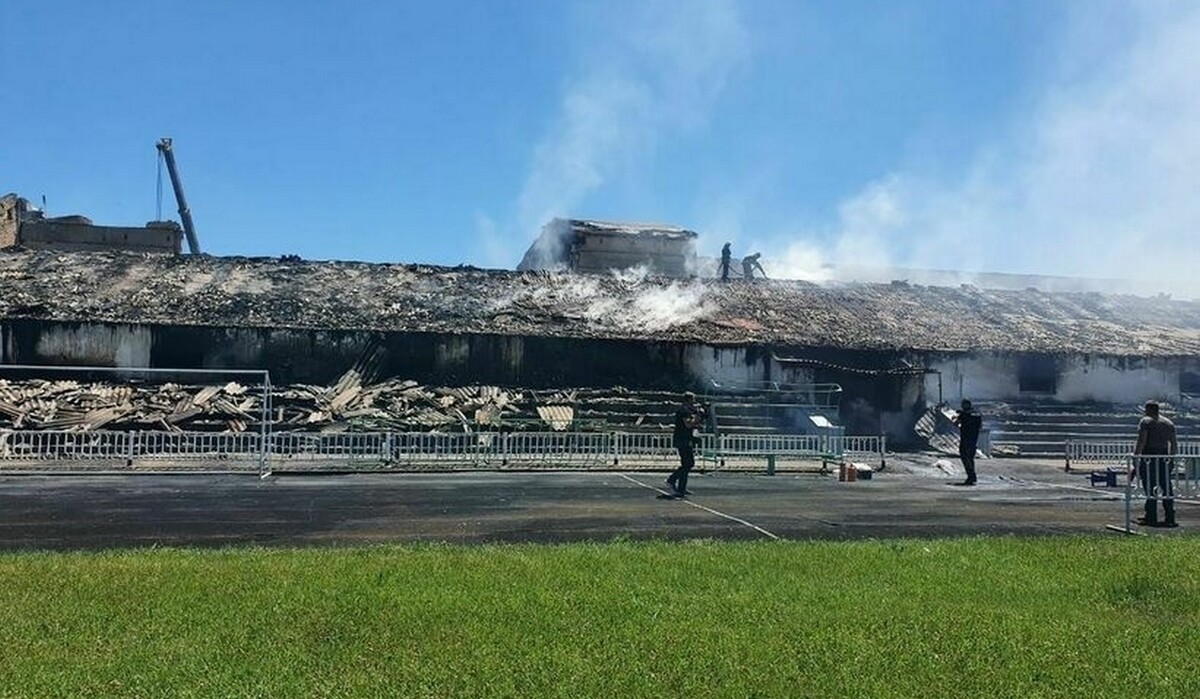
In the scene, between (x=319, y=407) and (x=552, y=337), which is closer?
(x=319, y=407)

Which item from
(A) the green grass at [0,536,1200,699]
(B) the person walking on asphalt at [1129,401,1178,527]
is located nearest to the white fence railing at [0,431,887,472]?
(B) the person walking on asphalt at [1129,401,1178,527]

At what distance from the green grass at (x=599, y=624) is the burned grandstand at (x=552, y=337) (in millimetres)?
23393

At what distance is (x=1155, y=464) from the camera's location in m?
11.8

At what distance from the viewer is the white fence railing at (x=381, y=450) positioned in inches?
836

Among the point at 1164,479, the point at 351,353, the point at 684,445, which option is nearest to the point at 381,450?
the point at 684,445

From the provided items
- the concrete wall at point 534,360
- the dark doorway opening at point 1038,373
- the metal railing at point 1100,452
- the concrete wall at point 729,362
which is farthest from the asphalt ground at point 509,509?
the dark doorway opening at point 1038,373

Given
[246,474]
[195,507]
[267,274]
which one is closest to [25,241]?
[267,274]

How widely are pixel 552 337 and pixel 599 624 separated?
2662 cm

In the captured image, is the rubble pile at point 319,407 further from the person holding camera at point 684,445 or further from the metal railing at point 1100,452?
the metal railing at point 1100,452

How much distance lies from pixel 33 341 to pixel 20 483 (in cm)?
1596

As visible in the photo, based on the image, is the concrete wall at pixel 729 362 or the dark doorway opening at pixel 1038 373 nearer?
the concrete wall at pixel 729 362

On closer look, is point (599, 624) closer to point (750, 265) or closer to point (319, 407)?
point (319, 407)

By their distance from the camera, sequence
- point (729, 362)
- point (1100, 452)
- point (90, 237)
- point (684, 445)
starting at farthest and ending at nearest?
point (90, 237) < point (729, 362) < point (1100, 452) < point (684, 445)

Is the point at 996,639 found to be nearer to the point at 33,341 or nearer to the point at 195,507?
the point at 195,507
